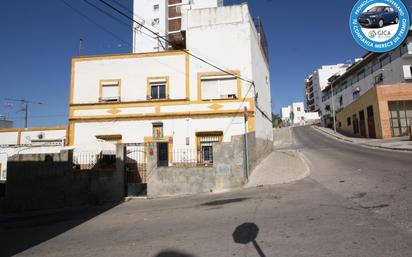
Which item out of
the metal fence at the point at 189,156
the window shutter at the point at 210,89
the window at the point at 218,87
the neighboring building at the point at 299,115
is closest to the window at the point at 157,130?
the metal fence at the point at 189,156

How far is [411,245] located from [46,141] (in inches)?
1052

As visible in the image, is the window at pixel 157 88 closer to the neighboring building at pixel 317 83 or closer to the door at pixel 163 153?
the door at pixel 163 153

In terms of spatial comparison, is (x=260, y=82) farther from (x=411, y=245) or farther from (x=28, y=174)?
(x=411, y=245)

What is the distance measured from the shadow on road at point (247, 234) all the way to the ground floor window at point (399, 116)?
28.7m

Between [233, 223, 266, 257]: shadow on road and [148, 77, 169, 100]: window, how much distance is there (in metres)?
13.4

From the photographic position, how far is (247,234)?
5.54 meters

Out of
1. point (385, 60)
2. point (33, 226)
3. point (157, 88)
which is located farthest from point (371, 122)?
point (33, 226)

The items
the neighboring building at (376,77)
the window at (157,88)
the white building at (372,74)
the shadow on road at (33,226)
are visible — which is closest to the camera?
the shadow on road at (33,226)

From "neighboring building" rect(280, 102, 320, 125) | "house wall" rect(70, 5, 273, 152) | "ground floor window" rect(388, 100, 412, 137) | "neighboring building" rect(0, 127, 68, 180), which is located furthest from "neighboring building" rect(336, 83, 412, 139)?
"neighboring building" rect(280, 102, 320, 125)

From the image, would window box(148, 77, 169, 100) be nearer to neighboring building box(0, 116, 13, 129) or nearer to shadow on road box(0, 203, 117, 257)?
shadow on road box(0, 203, 117, 257)

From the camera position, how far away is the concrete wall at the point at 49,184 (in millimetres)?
11914

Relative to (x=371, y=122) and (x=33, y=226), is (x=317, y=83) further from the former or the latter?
(x=33, y=226)

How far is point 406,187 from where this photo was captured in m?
7.86

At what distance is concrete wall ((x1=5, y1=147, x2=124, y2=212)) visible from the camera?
39.1 ft
